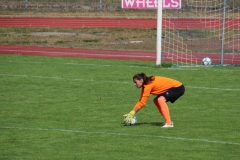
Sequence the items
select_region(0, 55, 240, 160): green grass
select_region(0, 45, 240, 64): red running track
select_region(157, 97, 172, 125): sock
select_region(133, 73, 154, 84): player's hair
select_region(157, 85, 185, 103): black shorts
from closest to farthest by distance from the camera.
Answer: select_region(0, 55, 240, 160): green grass < select_region(133, 73, 154, 84): player's hair < select_region(157, 97, 172, 125): sock < select_region(157, 85, 185, 103): black shorts < select_region(0, 45, 240, 64): red running track

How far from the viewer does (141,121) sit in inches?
583

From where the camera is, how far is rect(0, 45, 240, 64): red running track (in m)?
28.7

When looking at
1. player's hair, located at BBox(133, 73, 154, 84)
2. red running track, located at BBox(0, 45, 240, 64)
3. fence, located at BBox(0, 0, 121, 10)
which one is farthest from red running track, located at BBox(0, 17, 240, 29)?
player's hair, located at BBox(133, 73, 154, 84)

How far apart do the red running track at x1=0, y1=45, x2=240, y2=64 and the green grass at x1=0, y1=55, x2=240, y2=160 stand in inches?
145

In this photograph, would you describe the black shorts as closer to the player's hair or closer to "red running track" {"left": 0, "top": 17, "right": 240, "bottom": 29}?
the player's hair

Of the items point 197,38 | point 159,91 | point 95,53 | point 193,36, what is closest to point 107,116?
point 159,91

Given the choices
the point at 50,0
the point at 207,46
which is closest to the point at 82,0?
the point at 50,0

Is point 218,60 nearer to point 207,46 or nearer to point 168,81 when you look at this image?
point 207,46

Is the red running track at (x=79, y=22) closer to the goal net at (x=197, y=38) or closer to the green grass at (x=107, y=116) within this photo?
the goal net at (x=197, y=38)

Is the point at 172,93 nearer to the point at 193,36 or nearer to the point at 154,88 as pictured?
the point at 154,88

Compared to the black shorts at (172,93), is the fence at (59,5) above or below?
below

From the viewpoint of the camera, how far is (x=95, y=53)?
31.2 metres

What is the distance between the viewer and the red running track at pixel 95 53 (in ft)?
94.2

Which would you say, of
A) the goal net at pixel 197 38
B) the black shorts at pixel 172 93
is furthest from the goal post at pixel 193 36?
the black shorts at pixel 172 93
